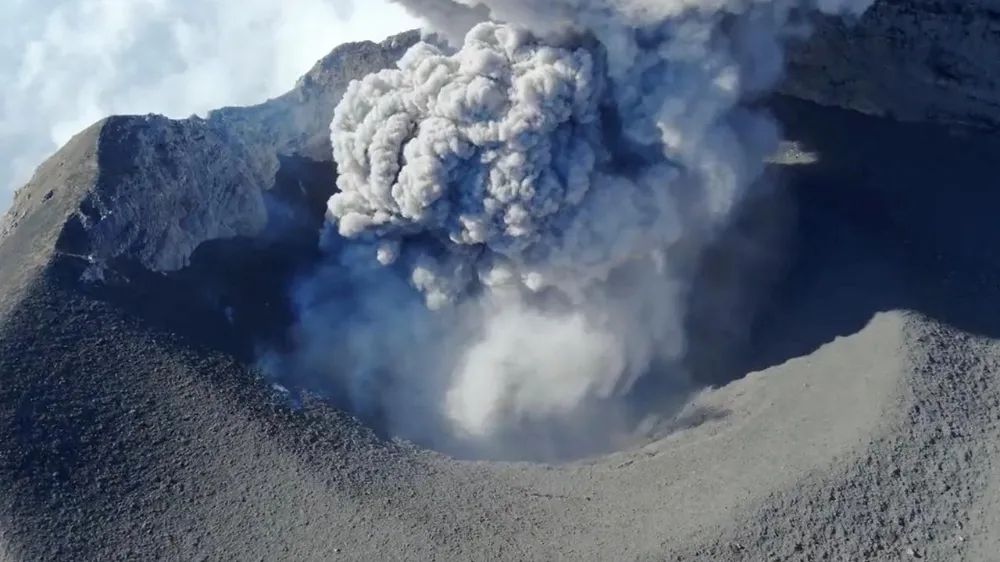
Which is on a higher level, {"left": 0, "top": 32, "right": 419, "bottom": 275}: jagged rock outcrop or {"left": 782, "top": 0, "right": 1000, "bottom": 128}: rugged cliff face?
{"left": 0, "top": 32, "right": 419, "bottom": 275}: jagged rock outcrop

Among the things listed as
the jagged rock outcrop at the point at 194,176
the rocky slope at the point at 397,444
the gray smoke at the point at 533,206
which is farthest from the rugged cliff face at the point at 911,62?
the jagged rock outcrop at the point at 194,176

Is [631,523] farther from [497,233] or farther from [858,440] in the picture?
[497,233]

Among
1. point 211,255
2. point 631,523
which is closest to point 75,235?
point 211,255

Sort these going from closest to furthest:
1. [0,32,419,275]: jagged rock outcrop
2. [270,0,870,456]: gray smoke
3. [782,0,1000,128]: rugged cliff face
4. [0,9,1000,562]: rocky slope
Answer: [0,9,1000,562]: rocky slope < [270,0,870,456]: gray smoke < [0,32,419,275]: jagged rock outcrop < [782,0,1000,128]: rugged cliff face

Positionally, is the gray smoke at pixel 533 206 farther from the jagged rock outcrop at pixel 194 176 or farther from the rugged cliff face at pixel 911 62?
the rugged cliff face at pixel 911 62

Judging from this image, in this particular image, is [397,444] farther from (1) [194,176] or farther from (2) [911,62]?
(2) [911,62]

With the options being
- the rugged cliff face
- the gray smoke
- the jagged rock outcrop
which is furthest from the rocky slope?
the gray smoke

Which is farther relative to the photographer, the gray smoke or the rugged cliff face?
the rugged cliff face

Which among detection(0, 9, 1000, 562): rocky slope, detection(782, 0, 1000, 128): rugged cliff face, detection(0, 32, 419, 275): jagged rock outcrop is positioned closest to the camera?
detection(0, 9, 1000, 562): rocky slope

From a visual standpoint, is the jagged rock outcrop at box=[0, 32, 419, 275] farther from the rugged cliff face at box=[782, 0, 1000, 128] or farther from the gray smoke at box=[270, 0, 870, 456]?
the rugged cliff face at box=[782, 0, 1000, 128]
